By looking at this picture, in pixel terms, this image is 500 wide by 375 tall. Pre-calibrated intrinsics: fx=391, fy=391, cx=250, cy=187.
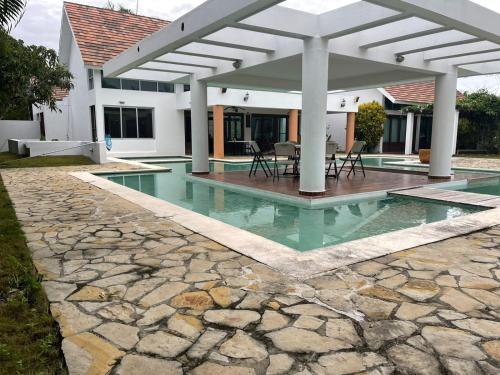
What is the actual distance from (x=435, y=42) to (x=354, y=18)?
2.23m

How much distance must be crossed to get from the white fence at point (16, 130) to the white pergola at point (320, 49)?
15654 millimetres

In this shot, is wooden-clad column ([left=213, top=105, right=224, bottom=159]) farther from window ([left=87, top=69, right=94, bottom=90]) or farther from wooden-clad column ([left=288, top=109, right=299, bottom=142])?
window ([left=87, top=69, right=94, bottom=90])

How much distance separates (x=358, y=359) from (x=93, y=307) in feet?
6.08

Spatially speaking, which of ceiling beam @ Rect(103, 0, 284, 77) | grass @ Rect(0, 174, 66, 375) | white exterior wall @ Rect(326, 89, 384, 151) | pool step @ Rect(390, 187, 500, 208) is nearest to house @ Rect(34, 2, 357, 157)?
white exterior wall @ Rect(326, 89, 384, 151)

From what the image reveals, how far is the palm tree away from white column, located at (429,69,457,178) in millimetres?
9536

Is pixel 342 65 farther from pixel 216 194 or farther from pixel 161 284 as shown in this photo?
pixel 161 284

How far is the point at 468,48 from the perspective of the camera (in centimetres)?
816

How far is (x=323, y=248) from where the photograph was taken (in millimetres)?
4184

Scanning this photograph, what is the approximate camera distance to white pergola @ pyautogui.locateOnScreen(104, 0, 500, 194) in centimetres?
599

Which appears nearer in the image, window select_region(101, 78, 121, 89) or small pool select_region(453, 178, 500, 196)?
small pool select_region(453, 178, 500, 196)

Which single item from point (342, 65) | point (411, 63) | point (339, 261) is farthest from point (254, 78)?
point (339, 261)

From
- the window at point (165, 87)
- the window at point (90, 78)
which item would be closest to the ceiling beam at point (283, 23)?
the window at point (165, 87)

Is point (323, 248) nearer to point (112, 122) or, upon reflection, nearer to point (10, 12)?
point (10, 12)

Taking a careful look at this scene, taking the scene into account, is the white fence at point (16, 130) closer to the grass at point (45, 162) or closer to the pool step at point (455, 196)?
the grass at point (45, 162)
